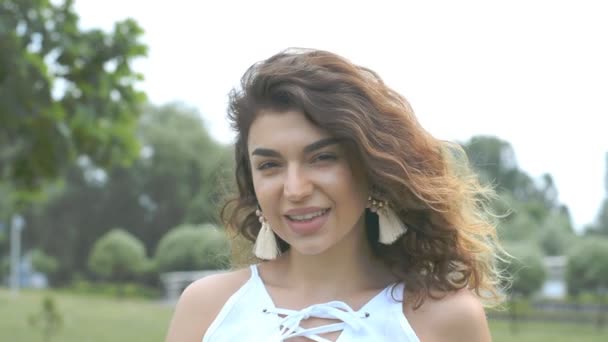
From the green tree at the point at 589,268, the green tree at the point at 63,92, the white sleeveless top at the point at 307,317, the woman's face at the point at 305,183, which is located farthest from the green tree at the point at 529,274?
the woman's face at the point at 305,183

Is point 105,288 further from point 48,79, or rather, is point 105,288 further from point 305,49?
point 305,49

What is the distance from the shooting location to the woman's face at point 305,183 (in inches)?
90.2

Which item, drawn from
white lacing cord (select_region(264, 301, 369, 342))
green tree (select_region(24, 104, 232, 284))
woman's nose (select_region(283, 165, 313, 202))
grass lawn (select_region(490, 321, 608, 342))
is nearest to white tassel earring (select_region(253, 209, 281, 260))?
white lacing cord (select_region(264, 301, 369, 342))

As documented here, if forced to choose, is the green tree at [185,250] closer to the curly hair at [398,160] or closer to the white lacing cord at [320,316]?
the curly hair at [398,160]

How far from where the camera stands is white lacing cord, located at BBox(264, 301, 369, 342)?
238 cm

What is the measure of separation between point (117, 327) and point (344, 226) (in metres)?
17.7

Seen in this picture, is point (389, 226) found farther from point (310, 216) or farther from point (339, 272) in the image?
point (310, 216)

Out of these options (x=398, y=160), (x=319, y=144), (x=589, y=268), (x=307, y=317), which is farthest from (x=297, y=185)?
(x=589, y=268)

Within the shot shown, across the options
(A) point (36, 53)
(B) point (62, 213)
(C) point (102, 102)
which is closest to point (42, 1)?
(A) point (36, 53)

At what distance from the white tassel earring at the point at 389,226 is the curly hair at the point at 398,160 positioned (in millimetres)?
21

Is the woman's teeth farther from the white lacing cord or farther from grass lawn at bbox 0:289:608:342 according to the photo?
grass lawn at bbox 0:289:608:342

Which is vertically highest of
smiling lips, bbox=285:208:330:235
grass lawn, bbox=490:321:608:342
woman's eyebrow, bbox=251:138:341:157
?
woman's eyebrow, bbox=251:138:341:157

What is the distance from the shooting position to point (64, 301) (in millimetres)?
27750

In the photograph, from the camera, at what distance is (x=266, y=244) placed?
2658 mm
